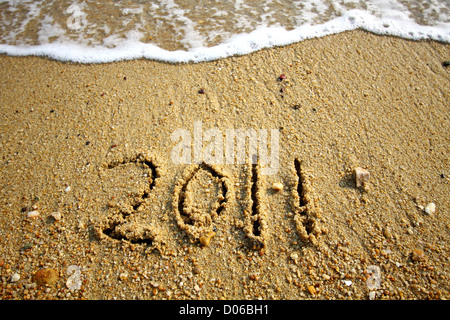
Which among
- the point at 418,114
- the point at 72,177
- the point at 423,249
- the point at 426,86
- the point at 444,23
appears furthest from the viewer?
the point at 444,23

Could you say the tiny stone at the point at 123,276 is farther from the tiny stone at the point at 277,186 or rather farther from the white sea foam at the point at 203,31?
the white sea foam at the point at 203,31

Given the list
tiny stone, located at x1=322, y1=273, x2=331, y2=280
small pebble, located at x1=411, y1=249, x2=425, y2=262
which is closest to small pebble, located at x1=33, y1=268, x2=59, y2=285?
tiny stone, located at x1=322, y1=273, x2=331, y2=280

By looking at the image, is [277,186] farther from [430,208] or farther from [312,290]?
[430,208]

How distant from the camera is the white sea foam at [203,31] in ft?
10.6

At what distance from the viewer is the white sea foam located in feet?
10.6

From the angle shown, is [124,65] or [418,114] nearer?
[418,114]

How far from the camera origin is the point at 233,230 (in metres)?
2.02

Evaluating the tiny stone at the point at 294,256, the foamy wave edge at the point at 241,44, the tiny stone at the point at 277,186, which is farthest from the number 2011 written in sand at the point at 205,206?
the foamy wave edge at the point at 241,44

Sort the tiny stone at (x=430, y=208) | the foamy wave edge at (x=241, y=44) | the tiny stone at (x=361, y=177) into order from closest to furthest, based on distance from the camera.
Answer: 1. the tiny stone at (x=430, y=208)
2. the tiny stone at (x=361, y=177)
3. the foamy wave edge at (x=241, y=44)

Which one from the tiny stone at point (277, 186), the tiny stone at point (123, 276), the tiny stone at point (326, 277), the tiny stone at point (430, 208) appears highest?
the tiny stone at point (277, 186)

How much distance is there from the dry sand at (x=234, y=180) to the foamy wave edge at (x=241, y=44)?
0.15 m
